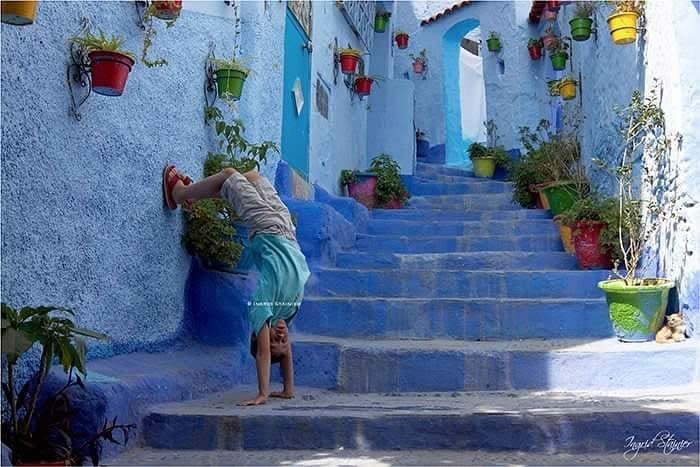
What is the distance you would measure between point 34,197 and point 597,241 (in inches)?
179

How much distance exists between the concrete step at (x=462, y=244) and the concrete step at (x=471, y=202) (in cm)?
174

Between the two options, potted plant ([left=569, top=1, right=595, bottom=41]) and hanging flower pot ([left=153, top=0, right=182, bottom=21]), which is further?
potted plant ([left=569, top=1, right=595, bottom=41])

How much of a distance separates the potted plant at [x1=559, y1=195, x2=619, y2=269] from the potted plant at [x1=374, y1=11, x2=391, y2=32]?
694cm

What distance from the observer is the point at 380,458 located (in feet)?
12.6

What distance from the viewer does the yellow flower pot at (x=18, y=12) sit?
3.15 metres

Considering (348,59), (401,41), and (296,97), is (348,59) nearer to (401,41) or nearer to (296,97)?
(296,97)

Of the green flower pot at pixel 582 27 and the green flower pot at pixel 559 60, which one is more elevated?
the green flower pot at pixel 559 60

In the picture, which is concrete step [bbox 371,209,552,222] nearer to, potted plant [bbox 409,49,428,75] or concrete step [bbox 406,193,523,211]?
concrete step [bbox 406,193,523,211]

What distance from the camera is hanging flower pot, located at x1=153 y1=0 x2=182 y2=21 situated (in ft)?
15.4

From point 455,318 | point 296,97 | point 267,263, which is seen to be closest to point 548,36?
point 296,97

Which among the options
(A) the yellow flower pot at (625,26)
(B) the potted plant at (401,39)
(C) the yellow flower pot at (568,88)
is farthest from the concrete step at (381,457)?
(B) the potted plant at (401,39)

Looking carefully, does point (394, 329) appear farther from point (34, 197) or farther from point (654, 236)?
point (34, 197)

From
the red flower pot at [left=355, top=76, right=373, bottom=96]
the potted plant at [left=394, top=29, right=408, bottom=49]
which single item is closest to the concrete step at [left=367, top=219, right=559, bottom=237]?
the red flower pot at [left=355, top=76, right=373, bottom=96]

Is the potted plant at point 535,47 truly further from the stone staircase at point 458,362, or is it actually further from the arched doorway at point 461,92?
the stone staircase at point 458,362
